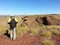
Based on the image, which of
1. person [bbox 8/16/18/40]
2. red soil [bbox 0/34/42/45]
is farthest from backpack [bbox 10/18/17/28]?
red soil [bbox 0/34/42/45]

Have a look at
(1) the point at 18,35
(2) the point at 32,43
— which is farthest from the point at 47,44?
(1) the point at 18,35

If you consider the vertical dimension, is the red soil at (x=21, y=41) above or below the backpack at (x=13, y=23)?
below

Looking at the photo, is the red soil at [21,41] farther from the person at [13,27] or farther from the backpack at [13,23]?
the backpack at [13,23]

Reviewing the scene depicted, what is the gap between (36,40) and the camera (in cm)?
1247

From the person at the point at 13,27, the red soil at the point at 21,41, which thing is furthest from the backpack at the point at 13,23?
the red soil at the point at 21,41

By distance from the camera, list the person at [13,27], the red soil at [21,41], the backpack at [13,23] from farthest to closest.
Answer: the backpack at [13,23]
the person at [13,27]
the red soil at [21,41]

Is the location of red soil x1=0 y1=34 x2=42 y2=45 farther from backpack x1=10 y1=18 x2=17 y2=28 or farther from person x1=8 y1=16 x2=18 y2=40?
backpack x1=10 y1=18 x2=17 y2=28

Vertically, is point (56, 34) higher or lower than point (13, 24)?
lower

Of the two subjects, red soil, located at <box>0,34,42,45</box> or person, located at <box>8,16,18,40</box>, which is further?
person, located at <box>8,16,18,40</box>

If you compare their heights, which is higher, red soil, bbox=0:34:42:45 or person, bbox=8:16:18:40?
person, bbox=8:16:18:40

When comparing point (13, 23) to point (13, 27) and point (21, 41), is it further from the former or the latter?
point (21, 41)

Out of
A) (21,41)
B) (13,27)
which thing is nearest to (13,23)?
(13,27)

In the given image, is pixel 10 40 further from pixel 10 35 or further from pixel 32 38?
pixel 32 38

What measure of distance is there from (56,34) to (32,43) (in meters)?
4.02
